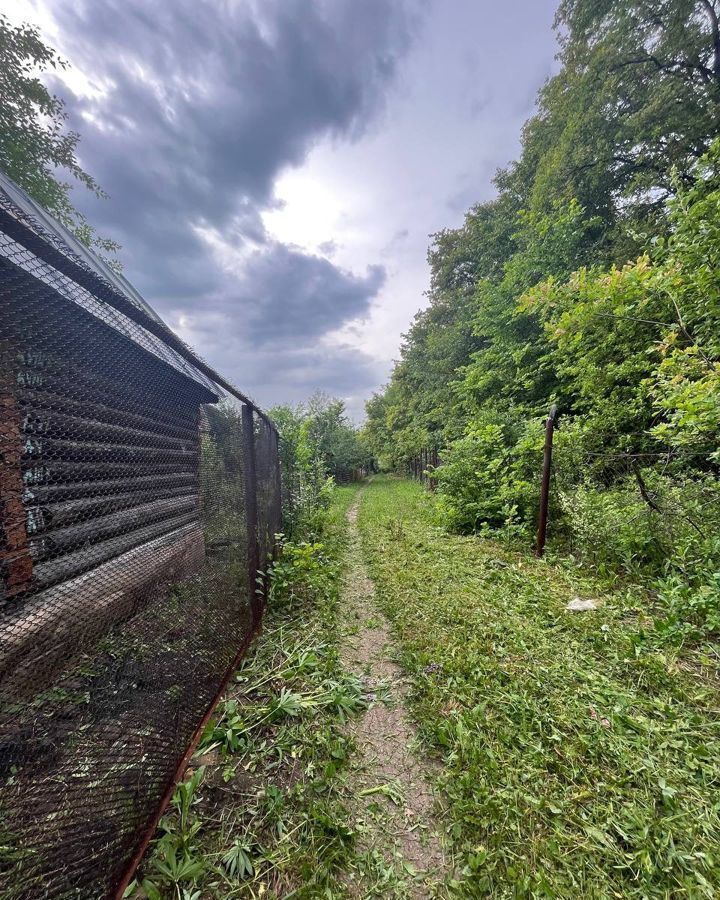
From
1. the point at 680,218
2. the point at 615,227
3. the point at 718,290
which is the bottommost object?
the point at 718,290

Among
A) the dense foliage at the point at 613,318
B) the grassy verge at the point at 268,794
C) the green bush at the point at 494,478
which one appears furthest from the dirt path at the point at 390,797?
the green bush at the point at 494,478

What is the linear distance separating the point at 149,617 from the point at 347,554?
416 cm

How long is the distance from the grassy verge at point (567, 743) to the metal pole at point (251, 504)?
4.38 ft

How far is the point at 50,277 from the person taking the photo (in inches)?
37.4

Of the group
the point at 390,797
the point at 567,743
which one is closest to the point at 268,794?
the point at 390,797

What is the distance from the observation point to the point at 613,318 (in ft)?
15.5

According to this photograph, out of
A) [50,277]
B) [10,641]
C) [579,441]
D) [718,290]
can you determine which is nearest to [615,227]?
[718,290]

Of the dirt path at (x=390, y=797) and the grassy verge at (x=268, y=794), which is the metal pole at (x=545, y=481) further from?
the grassy verge at (x=268, y=794)

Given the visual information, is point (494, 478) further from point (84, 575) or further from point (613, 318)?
point (84, 575)

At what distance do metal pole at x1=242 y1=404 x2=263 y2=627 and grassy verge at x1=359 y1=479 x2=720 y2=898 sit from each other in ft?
4.38

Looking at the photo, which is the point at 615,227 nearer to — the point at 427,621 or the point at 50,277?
the point at 427,621

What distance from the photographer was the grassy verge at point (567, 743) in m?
1.24

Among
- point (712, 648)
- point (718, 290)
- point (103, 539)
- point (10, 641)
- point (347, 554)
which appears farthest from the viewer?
point (347, 554)

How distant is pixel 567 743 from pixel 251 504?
8.13 feet
